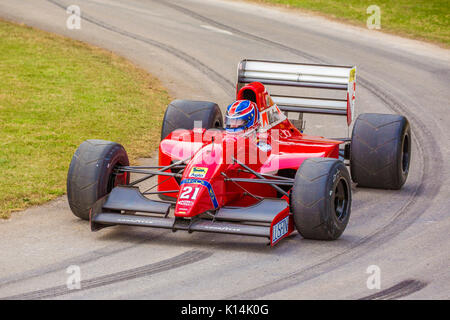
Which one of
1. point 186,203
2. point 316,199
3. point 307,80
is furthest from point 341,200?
point 307,80

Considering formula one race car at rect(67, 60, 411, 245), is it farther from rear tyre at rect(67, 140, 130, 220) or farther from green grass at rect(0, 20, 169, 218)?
green grass at rect(0, 20, 169, 218)

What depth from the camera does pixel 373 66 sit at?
22922mm

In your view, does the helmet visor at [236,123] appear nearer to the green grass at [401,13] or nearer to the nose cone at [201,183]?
the nose cone at [201,183]

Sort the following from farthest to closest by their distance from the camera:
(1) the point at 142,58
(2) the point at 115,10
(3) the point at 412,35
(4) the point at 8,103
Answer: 1. (2) the point at 115,10
2. (3) the point at 412,35
3. (1) the point at 142,58
4. (4) the point at 8,103

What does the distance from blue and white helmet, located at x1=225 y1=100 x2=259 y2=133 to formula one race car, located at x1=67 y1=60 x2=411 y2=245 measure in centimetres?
1

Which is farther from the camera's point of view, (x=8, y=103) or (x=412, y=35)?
(x=412, y=35)

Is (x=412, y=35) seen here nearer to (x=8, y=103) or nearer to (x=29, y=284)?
(x=8, y=103)

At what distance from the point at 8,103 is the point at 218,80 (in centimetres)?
570

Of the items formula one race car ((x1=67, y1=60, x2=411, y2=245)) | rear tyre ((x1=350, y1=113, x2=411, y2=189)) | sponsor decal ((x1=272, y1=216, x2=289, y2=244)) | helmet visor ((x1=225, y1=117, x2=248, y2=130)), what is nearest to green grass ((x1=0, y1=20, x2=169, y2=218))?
formula one race car ((x1=67, y1=60, x2=411, y2=245))

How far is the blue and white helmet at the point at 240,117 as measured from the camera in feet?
36.2

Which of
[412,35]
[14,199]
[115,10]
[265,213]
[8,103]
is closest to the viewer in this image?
[265,213]

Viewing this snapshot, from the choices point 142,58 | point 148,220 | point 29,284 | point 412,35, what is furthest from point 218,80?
point 29,284

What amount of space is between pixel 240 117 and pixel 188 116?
2.08 meters

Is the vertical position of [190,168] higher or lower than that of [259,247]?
higher
